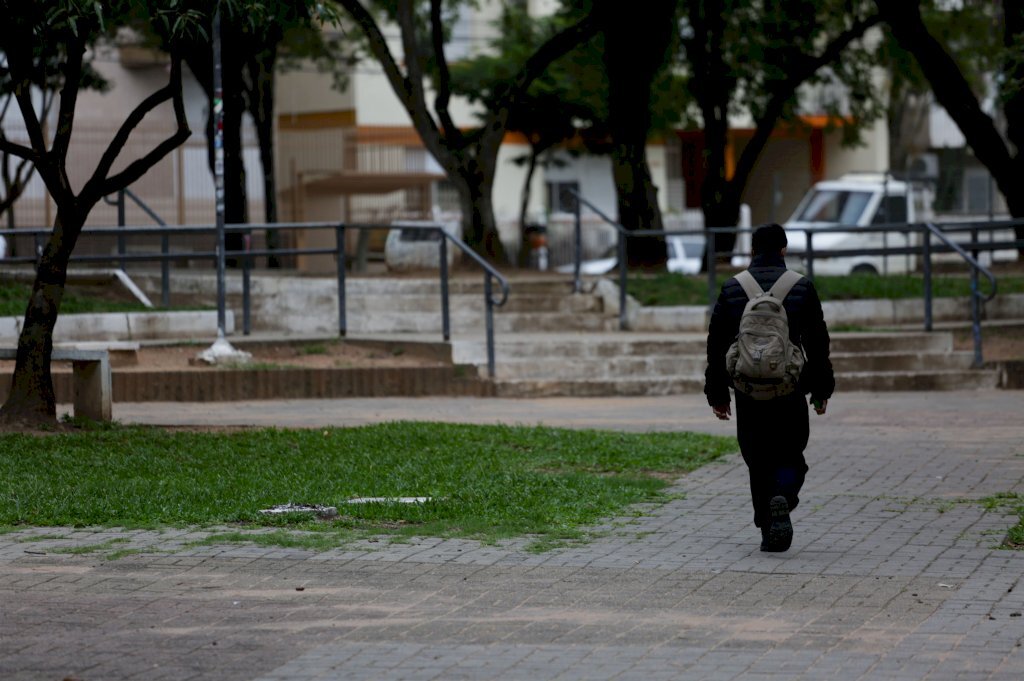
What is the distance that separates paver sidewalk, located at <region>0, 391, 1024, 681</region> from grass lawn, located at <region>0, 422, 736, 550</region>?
35cm

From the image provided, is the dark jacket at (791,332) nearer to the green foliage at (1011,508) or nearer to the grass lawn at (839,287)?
the green foliage at (1011,508)

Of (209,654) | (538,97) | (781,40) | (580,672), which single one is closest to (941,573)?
(580,672)

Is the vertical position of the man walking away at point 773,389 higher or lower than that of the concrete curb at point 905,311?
higher

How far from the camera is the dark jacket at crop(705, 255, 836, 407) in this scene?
7773mm

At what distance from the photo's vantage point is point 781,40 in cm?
2489

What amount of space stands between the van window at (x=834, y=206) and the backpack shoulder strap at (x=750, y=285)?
82.0 feet

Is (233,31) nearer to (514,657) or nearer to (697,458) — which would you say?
(697,458)

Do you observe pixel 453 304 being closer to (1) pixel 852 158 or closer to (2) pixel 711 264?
(2) pixel 711 264

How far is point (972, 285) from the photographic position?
53.9ft

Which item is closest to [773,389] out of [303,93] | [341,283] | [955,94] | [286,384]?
[286,384]

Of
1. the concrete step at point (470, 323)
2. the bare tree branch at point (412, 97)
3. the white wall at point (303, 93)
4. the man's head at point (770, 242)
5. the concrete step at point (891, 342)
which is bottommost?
the concrete step at point (891, 342)

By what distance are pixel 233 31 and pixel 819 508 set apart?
14174 millimetres

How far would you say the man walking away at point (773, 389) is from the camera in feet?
25.3

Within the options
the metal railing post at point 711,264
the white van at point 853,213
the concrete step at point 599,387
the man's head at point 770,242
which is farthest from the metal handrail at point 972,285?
the white van at point 853,213
